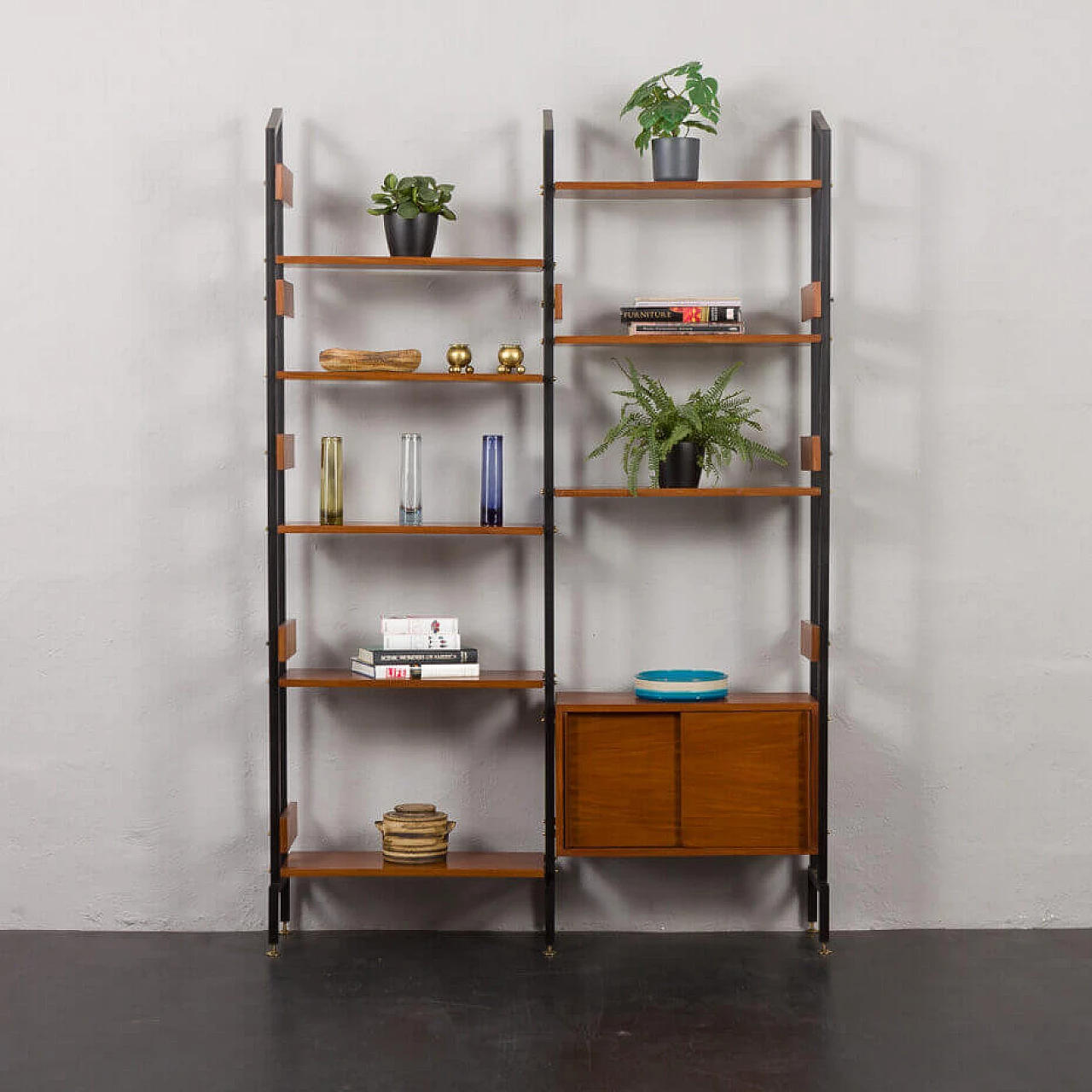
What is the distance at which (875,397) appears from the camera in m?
4.39

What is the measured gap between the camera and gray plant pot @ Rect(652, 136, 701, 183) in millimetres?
4113

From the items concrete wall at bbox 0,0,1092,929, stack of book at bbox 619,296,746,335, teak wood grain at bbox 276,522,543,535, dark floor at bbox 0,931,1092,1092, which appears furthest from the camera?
concrete wall at bbox 0,0,1092,929

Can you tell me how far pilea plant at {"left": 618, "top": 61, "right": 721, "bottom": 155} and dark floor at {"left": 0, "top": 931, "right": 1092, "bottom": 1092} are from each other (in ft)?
8.39

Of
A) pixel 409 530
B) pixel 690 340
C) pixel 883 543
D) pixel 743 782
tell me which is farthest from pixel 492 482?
pixel 883 543

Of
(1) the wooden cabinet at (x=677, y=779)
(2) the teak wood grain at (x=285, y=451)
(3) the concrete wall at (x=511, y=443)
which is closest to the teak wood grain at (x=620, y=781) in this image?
(1) the wooden cabinet at (x=677, y=779)

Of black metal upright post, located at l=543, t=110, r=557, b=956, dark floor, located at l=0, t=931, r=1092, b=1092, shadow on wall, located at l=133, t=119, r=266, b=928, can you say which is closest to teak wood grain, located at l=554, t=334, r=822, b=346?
black metal upright post, located at l=543, t=110, r=557, b=956

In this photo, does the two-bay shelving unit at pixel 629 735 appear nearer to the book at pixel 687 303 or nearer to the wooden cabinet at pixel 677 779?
the wooden cabinet at pixel 677 779

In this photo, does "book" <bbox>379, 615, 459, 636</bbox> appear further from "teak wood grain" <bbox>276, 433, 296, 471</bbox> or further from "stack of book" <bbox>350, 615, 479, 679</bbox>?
"teak wood grain" <bbox>276, 433, 296, 471</bbox>

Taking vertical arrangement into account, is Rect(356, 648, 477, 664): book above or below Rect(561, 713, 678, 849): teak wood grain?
above

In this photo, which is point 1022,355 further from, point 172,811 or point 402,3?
point 172,811

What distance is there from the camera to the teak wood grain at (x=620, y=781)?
4109mm

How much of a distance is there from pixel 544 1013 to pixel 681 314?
210 cm

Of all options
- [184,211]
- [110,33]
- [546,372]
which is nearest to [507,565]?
[546,372]

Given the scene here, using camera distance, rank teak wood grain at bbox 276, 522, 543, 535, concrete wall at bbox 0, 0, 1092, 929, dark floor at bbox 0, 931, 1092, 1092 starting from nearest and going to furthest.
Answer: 1. dark floor at bbox 0, 931, 1092, 1092
2. teak wood grain at bbox 276, 522, 543, 535
3. concrete wall at bbox 0, 0, 1092, 929
